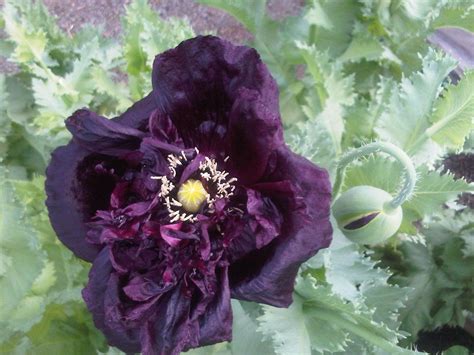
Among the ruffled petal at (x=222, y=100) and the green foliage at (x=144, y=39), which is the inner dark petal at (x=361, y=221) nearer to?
the ruffled petal at (x=222, y=100)

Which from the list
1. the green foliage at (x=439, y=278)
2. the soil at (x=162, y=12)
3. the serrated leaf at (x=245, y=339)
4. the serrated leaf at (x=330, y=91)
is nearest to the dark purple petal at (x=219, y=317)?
the serrated leaf at (x=245, y=339)

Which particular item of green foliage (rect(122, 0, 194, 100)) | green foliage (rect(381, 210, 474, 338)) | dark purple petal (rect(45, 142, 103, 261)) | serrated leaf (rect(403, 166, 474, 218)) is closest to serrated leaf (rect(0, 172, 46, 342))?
dark purple petal (rect(45, 142, 103, 261))

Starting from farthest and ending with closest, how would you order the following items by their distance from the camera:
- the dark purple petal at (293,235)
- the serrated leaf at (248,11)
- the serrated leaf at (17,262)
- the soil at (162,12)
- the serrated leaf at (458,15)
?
the soil at (162,12) → the serrated leaf at (248,11) → the serrated leaf at (458,15) → the serrated leaf at (17,262) → the dark purple petal at (293,235)

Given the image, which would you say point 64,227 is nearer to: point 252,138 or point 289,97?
point 252,138

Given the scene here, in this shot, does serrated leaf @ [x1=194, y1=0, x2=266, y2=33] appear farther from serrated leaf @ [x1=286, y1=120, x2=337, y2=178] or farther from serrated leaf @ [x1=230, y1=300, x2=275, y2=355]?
serrated leaf @ [x1=230, y1=300, x2=275, y2=355]

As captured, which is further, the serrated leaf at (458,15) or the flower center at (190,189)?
the serrated leaf at (458,15)

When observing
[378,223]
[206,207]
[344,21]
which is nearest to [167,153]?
[206,207]
